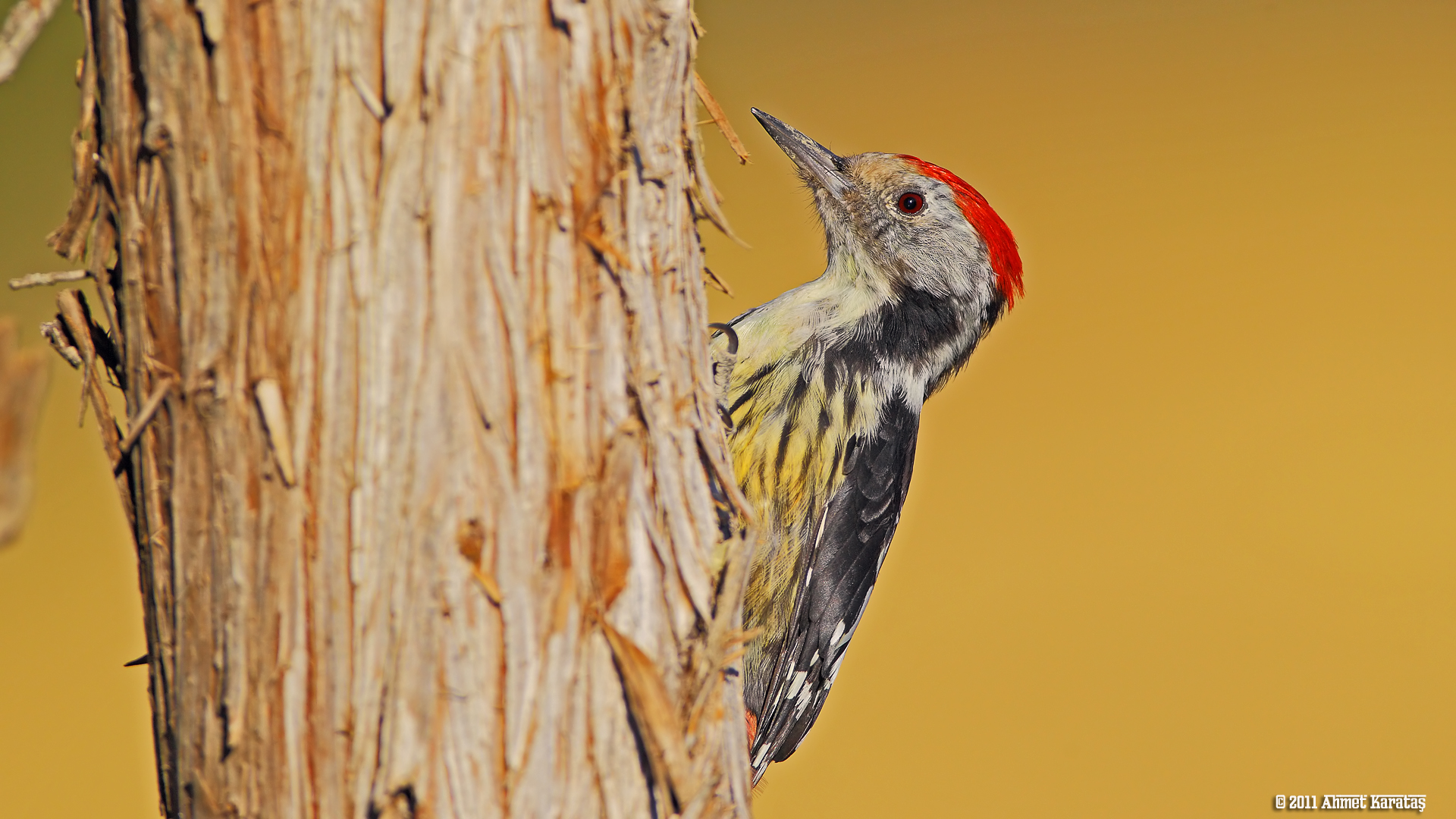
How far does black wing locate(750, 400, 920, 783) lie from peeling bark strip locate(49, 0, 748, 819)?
136 cm

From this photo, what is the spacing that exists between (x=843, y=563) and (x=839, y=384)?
479 millimetres

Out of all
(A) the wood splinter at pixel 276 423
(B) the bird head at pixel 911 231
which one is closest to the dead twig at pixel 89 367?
(A) the wood splinter at pixel 276 423

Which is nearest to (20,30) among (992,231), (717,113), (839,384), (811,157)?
(717,113)

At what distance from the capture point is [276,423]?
1.09 meters

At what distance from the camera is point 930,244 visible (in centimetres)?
281

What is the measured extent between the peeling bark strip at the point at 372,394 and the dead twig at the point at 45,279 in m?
0.06

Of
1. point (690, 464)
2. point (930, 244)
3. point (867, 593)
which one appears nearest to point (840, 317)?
point (930, 244)

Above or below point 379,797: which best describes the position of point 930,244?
above

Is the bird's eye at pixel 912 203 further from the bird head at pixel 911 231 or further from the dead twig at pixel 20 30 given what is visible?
the dead twig at pixel 20 30

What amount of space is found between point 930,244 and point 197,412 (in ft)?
7.05

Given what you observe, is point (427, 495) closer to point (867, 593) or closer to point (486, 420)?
point (486, 420)

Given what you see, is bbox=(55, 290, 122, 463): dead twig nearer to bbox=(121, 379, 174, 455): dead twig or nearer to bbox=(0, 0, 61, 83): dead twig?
bbox=(121, 379, 174, 455): dead twig

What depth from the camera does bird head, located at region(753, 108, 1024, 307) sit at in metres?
2.78

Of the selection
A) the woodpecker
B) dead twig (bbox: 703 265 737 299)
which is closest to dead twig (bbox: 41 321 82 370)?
dead twig (bbox: 703 265 737 299)
